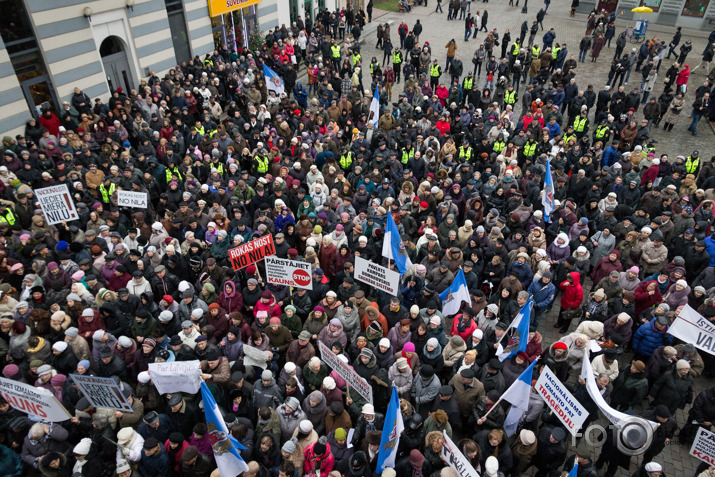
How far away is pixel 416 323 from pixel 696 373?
4320 millimetres

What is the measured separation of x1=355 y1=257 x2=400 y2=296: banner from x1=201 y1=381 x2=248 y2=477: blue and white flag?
3.51m

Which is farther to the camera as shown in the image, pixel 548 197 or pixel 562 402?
pixel 548 197

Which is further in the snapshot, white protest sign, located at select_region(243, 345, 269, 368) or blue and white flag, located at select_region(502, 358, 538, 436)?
white protest sign, located at select_region(243, 345, 269, 368)

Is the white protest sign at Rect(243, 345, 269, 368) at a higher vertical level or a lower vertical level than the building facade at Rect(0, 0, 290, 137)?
lower

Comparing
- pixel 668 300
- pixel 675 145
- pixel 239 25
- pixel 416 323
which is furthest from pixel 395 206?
pixel 239 25

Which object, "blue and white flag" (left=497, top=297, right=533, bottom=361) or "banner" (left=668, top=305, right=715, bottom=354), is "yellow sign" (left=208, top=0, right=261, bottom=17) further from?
"banner" (left=668, top=305, right=715, bottom=354)

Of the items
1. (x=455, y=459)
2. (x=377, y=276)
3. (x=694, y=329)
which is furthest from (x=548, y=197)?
(x=455, y=459)

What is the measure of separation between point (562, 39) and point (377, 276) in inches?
1073

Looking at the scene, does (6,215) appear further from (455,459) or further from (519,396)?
(519,396)

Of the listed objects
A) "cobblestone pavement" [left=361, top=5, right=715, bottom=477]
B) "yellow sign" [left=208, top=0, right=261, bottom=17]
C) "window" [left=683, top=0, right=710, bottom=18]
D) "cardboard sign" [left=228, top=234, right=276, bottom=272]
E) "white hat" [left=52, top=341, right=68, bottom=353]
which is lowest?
"cobblestone pavement" [left=361, top=5, right=715, bottom=477]

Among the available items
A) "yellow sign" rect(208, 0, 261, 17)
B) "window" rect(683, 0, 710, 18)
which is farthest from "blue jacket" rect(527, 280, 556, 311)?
"window" rect(683, 0, 710, 18)

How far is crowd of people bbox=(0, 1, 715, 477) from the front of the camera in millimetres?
6293

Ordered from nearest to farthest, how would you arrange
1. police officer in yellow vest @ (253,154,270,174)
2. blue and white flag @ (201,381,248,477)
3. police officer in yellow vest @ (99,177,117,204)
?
blue and white flag @ (201,381,248,477) → police officer in yellow vest @ (99,177,117,204) → police officer in yellow vest @ (253,154,270,174)

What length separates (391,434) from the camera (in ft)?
18.5
